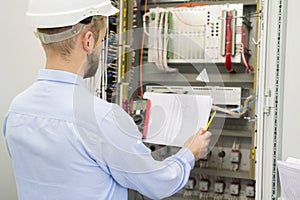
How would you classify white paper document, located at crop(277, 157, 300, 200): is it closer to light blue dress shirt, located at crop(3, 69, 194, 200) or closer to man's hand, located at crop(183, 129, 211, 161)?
man's hand, located at crop(183, 129, 211, 161)

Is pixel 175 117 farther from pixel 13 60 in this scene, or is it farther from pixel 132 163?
pixel 13 60

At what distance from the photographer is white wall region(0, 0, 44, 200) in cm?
222

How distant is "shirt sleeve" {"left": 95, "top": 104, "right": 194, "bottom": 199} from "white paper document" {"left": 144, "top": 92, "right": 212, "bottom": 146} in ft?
1.76

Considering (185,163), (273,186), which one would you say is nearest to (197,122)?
(273,186)

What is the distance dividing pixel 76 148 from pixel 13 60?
4.87 ft

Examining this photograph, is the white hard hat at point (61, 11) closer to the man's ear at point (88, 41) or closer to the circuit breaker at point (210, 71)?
the man's ear at point (88, 41)

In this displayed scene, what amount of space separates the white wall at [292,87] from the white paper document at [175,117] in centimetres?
34

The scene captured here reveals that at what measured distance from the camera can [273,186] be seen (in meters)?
1.49

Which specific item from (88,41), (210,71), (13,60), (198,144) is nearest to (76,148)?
(88,41)

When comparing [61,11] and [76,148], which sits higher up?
[61,11]

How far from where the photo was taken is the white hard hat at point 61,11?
0.98 m

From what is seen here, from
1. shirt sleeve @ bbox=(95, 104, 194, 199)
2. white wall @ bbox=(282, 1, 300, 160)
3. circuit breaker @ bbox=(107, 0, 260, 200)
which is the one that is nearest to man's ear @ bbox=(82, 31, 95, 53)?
shirt sleeve @ bbox=(95, 104, 194, 199)

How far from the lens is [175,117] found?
1.90 meters

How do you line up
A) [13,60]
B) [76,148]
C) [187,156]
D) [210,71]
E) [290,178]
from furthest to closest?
1. [210,71]
2. [13,60]
3. [290,178]
4. [187,156]
5. [76,148]
